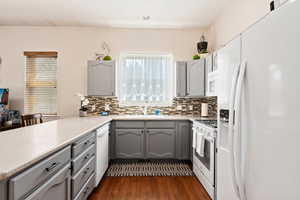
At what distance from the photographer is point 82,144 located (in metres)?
1.94

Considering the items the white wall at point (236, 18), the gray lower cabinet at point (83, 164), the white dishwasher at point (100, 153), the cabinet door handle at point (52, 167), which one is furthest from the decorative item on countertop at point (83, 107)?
the white wall at point (236, 18)

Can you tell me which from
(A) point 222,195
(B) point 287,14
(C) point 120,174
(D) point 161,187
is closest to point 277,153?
(B) point 287,14

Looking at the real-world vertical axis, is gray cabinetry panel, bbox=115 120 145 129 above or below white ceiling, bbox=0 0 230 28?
below

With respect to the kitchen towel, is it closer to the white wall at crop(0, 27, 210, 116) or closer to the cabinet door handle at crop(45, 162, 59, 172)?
the cabinet door handle at crop(45, 162, 59, 172)

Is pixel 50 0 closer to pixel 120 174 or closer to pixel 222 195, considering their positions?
pixel 120 174

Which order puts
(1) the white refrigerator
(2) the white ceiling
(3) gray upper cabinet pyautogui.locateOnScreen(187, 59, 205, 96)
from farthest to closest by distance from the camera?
(3) gray upper cabinet pyautogui.locateOnScreen(187, 59, 205, 96) < (2) the white ceiling < (1) the white refrigerator

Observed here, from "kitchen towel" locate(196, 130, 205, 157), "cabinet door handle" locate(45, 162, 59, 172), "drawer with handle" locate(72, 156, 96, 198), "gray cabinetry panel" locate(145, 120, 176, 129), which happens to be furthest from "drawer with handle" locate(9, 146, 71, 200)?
"gray cabinetry panel" locate(145, 120, 176, 129)

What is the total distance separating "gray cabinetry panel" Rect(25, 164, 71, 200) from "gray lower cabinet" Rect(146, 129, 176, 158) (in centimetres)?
205

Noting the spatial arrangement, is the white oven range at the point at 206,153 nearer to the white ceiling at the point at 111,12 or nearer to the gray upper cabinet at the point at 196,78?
the gray upper cabinet at the point at 196,78

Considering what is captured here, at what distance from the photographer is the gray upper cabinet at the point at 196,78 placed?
3.43 metres

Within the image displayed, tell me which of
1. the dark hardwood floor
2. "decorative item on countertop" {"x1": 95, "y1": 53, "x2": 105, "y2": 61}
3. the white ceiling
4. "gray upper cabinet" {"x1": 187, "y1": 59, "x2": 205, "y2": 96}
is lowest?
the dark hardwood floor

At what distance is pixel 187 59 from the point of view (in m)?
4.13

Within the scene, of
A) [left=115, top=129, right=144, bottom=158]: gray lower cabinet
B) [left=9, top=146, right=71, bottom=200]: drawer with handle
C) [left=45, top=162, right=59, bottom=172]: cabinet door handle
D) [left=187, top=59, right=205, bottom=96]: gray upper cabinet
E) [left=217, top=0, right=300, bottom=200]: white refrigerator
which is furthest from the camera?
[left=115, top=129, right=144, bottom=158]: gray lower cabinet

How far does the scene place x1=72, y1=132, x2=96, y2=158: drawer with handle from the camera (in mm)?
1744
